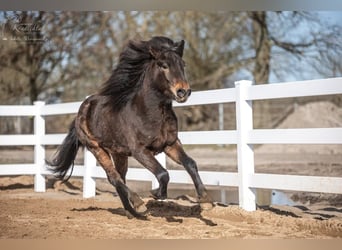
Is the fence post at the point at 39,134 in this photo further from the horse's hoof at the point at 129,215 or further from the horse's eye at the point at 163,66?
the horse's eye at the point at 163,66

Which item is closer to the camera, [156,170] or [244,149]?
[156,170]

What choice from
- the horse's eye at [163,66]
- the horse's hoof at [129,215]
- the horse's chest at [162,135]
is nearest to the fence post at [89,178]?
the horse's hoof at [129,215]

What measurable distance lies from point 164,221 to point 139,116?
0.74 metres

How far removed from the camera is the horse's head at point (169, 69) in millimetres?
3270

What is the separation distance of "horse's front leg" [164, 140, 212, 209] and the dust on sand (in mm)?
384

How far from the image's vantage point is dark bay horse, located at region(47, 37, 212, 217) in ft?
11.0

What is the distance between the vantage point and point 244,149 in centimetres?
404

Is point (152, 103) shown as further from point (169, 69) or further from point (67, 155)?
point (67, 155)

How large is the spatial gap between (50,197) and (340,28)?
3.19 meters

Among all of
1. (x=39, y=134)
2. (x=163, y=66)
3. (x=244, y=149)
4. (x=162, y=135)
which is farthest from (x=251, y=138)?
(x=39, y=134)

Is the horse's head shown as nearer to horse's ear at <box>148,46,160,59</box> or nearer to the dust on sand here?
horse's ear at <box>148,46,160,59</box>

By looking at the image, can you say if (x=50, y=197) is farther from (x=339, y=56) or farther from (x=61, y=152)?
(x=339, y=56)

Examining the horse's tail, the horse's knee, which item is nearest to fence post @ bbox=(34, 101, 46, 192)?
the horse's tail

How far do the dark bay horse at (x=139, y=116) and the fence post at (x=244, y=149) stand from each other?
2.37ft
